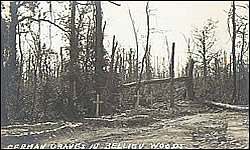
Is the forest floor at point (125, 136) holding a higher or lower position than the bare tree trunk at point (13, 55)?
lower

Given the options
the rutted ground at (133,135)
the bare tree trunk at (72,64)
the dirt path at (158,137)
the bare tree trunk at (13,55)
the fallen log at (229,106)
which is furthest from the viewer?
the bare tree trunk at (13,55)

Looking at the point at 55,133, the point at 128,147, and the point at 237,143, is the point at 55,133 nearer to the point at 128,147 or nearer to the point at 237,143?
the point at 128,147

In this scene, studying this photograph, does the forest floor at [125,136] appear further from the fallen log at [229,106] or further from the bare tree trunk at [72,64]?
the fallen log at [229,106]

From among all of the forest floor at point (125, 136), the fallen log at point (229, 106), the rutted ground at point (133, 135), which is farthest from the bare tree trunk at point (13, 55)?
the fallen log at point (229, 106)

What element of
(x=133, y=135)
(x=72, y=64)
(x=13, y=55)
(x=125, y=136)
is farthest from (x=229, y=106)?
(x=13, y=55)

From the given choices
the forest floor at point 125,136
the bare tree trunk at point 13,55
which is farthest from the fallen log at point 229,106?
the bare tree trunk at point 13,55

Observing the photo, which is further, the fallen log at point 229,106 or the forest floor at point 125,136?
the fallen log at point 229,106

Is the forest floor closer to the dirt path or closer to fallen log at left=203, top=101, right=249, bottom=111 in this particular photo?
the dirt path

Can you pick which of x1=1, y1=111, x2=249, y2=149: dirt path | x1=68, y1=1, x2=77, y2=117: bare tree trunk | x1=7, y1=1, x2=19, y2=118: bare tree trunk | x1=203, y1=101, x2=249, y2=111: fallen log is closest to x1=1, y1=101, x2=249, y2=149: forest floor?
x1=1, y1=111, x2=249, y2=149: dirt path

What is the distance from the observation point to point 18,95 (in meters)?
21.5

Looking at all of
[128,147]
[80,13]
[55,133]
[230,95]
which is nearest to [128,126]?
[55,133]

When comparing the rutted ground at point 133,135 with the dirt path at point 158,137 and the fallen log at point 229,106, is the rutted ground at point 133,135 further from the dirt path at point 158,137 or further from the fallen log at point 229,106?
the fallen log at point 229,106

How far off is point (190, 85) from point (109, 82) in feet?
25.4

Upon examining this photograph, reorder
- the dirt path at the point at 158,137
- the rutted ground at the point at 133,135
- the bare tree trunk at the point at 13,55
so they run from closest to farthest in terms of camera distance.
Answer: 1. the dirt path at the point at 158,137
2. the rutted ground at the point at 133,135
3. the bare tree trunk at the point at 13,55
